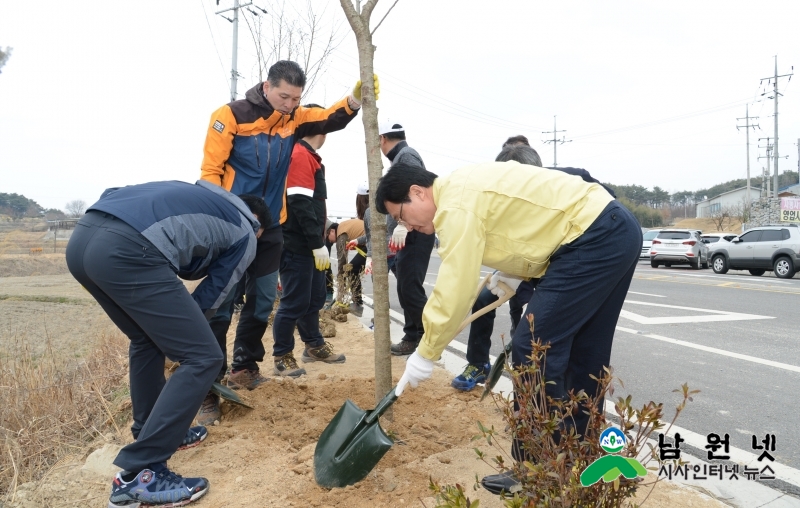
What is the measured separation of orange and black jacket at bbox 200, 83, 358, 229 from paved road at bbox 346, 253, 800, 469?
2820 millimetres

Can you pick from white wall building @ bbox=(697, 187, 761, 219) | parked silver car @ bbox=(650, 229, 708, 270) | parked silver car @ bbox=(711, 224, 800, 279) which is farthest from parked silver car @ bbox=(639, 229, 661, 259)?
white wall building @ bbox=(697, 187, 761, 219)

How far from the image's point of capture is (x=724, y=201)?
226 feet

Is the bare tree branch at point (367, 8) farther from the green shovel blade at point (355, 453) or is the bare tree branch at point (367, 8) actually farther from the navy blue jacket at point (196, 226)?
the green shovel blade at point (355, 453)

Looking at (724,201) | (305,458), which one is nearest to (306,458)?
(305,458)

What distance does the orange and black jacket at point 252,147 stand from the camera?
136 inches

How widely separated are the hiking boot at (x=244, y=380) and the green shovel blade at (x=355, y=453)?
1410mm

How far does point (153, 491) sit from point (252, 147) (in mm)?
2045

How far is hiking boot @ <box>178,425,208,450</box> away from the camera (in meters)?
2.94

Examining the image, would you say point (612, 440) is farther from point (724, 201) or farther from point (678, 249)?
point (724, 201)

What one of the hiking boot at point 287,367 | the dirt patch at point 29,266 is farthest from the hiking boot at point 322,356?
the dirt patch at point 29,266

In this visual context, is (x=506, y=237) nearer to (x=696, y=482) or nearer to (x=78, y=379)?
(x=696, y=482)

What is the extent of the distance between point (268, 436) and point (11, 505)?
3.77 ft

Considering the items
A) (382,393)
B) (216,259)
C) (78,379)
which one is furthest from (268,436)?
(78,379)

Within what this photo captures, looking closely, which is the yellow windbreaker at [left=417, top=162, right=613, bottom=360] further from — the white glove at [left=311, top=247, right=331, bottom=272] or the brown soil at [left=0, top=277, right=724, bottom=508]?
the white glove at [left=311, top=247, right=331, bottom=272]
